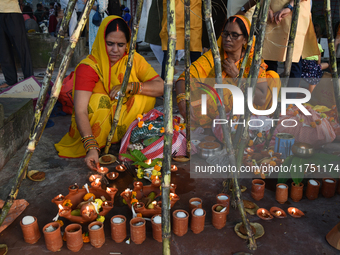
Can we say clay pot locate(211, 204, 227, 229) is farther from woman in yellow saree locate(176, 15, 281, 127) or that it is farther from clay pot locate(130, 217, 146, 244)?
woman in yellow saree locate(176, 15, 281, 127)

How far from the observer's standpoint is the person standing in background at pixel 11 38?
4438 millimetres

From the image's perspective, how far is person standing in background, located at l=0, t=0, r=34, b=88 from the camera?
4.44m

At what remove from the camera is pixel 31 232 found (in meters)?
1.66

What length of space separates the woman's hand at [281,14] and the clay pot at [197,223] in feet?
8.12

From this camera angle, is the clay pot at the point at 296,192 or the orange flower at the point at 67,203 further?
the clay pot at the point at 296,192

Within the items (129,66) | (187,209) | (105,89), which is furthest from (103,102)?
(187,209)

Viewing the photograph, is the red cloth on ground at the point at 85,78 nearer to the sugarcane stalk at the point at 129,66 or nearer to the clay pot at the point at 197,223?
the sugarcane stalk at the point at 129,66

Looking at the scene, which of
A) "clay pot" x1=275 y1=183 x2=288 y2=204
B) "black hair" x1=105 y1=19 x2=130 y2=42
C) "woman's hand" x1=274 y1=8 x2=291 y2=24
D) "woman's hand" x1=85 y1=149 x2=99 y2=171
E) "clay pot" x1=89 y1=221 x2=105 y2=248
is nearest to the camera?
"clay pot" x1=89 y1=221 x2=105 y2=248

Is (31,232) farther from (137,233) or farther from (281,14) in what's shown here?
(281,14)

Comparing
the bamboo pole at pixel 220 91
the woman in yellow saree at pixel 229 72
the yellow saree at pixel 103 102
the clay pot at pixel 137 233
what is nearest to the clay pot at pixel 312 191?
the bamboo pole at pixel 220 91

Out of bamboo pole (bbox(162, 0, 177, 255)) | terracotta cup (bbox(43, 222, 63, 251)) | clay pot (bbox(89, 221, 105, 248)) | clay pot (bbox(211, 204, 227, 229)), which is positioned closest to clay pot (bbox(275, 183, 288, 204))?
clay pot (bbox(211, 204, 227, 229))

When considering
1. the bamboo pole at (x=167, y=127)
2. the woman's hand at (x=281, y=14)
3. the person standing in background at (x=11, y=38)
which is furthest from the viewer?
the person standing in background at (x=11, y=38)

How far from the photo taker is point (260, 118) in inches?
120

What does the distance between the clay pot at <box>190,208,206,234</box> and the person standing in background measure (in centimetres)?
432
